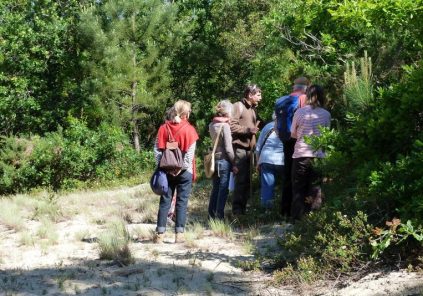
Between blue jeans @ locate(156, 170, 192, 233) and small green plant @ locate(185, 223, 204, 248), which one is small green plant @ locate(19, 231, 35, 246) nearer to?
blue jeans @ locate(156, 170, 192, 233)

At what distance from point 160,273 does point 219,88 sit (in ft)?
57.9

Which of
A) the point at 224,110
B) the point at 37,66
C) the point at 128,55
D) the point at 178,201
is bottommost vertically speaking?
the point at 178,201

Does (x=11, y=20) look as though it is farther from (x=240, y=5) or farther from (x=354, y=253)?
(x=354, y=253)

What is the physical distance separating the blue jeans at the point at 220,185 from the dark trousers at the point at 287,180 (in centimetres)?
74

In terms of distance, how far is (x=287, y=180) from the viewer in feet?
25.2

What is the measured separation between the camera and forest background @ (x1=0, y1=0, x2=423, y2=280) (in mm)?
5063

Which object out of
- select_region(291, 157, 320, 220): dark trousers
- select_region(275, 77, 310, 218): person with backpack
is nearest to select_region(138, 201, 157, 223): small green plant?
select_region(275, 77, 310, 218): person with backpack

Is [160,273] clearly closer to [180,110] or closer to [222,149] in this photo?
[180,110]

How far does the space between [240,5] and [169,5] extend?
270 centimetres

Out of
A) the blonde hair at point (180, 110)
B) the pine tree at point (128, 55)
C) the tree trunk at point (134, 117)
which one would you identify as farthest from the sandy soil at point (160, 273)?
the tree trunk at point (134, 117)

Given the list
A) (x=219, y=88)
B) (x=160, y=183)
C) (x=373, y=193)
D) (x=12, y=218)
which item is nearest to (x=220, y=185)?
(x=160, y=183)

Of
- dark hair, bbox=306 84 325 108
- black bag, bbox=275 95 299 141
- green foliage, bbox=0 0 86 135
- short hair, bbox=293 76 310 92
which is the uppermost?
green foliage, bbox=0 0 86 135

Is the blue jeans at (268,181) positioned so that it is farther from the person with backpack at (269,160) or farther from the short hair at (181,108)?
the short hair at (181,108)

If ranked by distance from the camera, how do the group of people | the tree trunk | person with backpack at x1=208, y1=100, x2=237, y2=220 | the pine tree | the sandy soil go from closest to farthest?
the sandy soil, the group of people, person with backpack at x1=208, y1=100, x2=237, y2=220, the pine tree, the tree trunk
